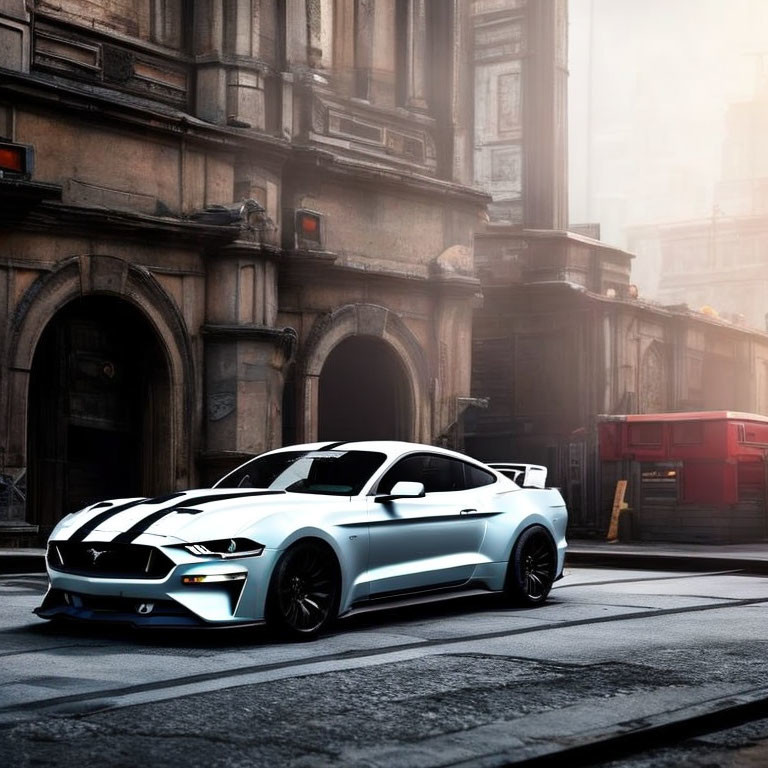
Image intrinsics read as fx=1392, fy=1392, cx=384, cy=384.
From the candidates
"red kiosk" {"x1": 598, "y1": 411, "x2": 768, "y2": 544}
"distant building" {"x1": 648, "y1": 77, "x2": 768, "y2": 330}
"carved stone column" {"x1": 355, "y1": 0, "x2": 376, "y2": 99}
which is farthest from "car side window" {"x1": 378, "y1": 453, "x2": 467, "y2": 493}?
"distant building" {"x1": 648, "y1": 77, "x2": 768, "y2": 330}

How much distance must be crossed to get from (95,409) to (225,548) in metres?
10.2

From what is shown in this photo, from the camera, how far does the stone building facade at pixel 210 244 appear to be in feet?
55.6

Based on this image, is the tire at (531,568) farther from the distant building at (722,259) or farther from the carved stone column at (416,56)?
the distant building at (722,259)

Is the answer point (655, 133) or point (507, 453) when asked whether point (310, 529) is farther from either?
point (655, 133)

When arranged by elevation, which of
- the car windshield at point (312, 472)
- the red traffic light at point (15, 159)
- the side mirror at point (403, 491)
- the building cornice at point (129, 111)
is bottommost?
the side mirror at point (403, 491)

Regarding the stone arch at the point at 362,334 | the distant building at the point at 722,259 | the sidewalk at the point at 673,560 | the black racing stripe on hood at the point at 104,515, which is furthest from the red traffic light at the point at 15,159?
the distant building at the point at 722,259

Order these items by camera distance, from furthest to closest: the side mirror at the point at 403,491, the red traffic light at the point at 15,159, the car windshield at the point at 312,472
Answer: the red traffic light at the point at 15,159, the car windshield at the point at 312,472, the side mirror at the point at 403,491

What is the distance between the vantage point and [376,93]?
22.3 m

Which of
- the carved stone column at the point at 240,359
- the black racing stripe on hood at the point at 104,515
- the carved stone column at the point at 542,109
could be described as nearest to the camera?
the black racing stripe on hood at the point at 104,515

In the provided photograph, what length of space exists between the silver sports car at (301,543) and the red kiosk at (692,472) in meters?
12.6

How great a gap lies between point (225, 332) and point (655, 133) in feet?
290

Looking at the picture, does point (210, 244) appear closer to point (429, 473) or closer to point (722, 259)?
point (429, 473)

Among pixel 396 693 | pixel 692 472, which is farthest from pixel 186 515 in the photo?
pixel 692 472

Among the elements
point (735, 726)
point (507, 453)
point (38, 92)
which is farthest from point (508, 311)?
point (735, 726)
